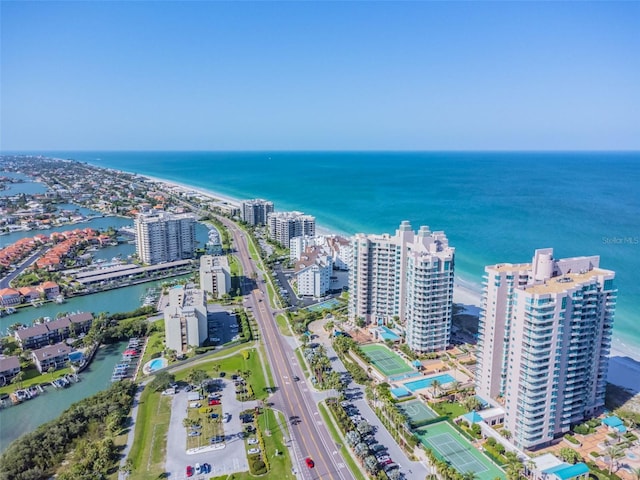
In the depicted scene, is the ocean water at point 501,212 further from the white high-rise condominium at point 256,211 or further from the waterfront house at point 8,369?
the waterfront house at point 8,369

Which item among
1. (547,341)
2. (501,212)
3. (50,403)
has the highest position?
(501,212)

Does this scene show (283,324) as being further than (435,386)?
Yes

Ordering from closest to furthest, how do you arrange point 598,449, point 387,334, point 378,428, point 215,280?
point 598,449
point 378,428
point 387,334
point 215,280

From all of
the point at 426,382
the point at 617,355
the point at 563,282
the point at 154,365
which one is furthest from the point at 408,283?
the point at 154,365

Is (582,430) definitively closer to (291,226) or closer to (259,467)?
(259,467)

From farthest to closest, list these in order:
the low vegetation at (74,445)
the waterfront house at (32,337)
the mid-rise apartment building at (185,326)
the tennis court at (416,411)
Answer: the waterfront house at (32,337) → the mid-rise apartment building at (185,326) → the tennis court at (416,411) → the low vegetation at (74,445)

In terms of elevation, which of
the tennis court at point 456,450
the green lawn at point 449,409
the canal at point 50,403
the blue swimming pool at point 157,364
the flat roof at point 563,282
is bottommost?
the canal at point 50,403

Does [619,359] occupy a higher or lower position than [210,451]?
higher

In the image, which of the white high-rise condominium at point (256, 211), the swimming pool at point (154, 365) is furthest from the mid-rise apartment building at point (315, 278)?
the white high-rise condominium at point (256, 211)
